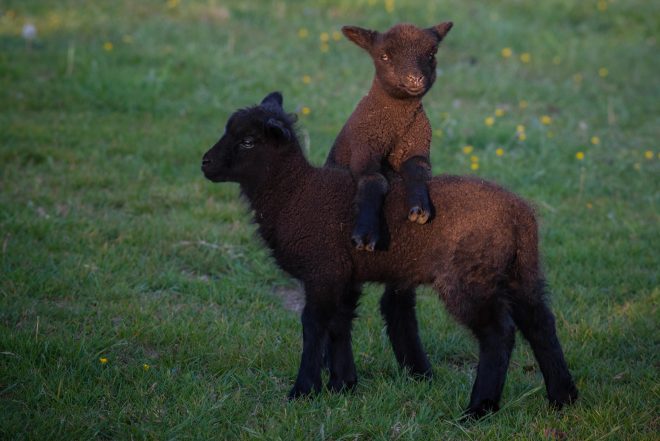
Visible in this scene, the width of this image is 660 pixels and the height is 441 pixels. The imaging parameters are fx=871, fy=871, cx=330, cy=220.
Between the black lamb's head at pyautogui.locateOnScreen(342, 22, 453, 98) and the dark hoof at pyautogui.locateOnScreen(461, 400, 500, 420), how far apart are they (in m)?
1.83

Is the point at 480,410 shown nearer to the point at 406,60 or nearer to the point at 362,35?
the point at 406,60

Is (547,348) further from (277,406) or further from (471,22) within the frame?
(471,22)

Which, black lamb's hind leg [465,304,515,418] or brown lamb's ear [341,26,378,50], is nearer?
black lamb's hind leg [465,304,515,418]

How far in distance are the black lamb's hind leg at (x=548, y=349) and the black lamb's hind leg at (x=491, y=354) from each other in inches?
6.6

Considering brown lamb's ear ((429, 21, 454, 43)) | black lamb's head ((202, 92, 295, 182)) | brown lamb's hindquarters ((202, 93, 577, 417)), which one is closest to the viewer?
brown lamb's hindquarters ((202, 93, 577, 417))

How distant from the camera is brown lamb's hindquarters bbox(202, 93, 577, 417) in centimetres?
481

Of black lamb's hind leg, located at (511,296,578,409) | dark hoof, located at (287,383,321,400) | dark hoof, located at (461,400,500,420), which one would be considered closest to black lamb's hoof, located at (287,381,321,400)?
dark hoof, located at (287,383,321,400)

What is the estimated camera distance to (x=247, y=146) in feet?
16.9

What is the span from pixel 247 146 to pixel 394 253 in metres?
1.08

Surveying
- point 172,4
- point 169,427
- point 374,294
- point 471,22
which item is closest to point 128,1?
point 172,4

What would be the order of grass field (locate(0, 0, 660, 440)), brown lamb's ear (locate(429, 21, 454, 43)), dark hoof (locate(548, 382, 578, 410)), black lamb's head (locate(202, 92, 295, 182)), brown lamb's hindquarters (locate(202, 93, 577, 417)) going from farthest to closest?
brown lamb's ear (locate(429, 21, 454, 43)) → black lamb's head (locate(202, 92, 295, 182)) → dark hoof (locate(548, 382, 578, 410)) → grass field (locate(0, 0, 660, 440)) → brown lamb's hindquarters (locate(202, 93, 577, 417))

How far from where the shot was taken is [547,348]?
502cm

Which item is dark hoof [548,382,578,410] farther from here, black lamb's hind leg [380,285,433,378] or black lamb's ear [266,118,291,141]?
black lamb's ear [266,118,291,141]

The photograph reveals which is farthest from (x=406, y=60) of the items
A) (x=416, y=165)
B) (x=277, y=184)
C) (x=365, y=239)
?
(x=365, y=239)
